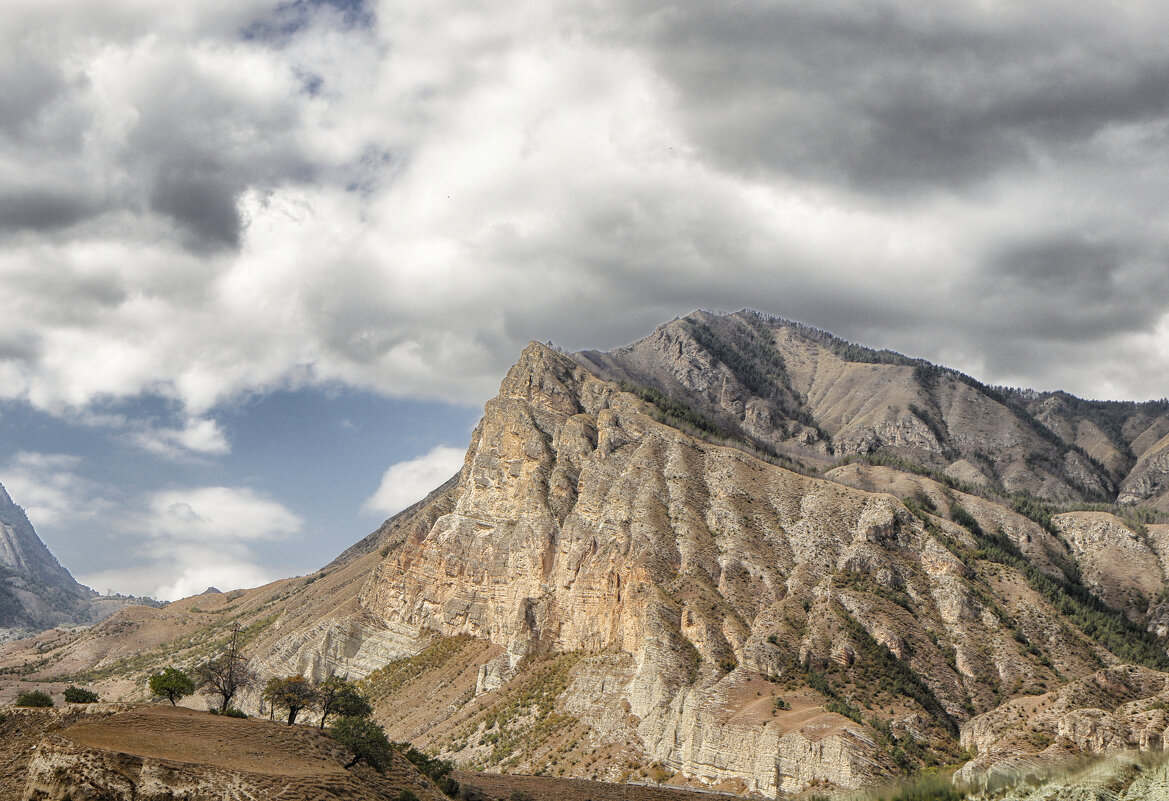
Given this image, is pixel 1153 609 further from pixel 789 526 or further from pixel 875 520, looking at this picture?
pixel 789 526

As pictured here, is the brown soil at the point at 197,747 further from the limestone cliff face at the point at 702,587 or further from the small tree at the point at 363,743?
the limestone cliff face at the point at 702,587

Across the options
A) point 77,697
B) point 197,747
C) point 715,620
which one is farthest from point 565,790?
point 77,697

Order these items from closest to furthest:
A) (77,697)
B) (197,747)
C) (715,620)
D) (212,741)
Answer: (197,747) → (212,741) → (77,697) → (715,620)

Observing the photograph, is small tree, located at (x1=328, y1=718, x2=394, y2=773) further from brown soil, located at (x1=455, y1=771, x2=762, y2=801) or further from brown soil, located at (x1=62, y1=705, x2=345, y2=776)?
brown soil, located at (x1=455, y1=771, x2=762, y2=801)

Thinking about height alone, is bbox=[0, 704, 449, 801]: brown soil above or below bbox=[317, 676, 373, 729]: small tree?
below

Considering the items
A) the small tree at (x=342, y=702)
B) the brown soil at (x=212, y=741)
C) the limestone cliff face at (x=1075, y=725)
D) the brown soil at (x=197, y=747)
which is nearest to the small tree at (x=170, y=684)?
the small tree at (x=342, y=702)

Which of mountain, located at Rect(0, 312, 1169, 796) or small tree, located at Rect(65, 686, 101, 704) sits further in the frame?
mountain, located at Rect(0, 312, 1169, 796)

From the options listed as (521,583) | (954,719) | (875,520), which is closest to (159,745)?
(954,719)

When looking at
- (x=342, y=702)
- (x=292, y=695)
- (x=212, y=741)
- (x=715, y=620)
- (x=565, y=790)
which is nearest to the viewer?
(x=212, y=741)

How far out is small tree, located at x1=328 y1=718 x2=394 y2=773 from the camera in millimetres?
66812

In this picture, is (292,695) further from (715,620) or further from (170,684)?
(715,620)

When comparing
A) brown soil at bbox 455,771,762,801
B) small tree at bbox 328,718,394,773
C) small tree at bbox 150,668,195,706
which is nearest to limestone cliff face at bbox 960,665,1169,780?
brown soil at bbox 455,771,762,801

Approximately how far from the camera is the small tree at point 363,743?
66.8 m

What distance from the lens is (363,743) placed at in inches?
2653
